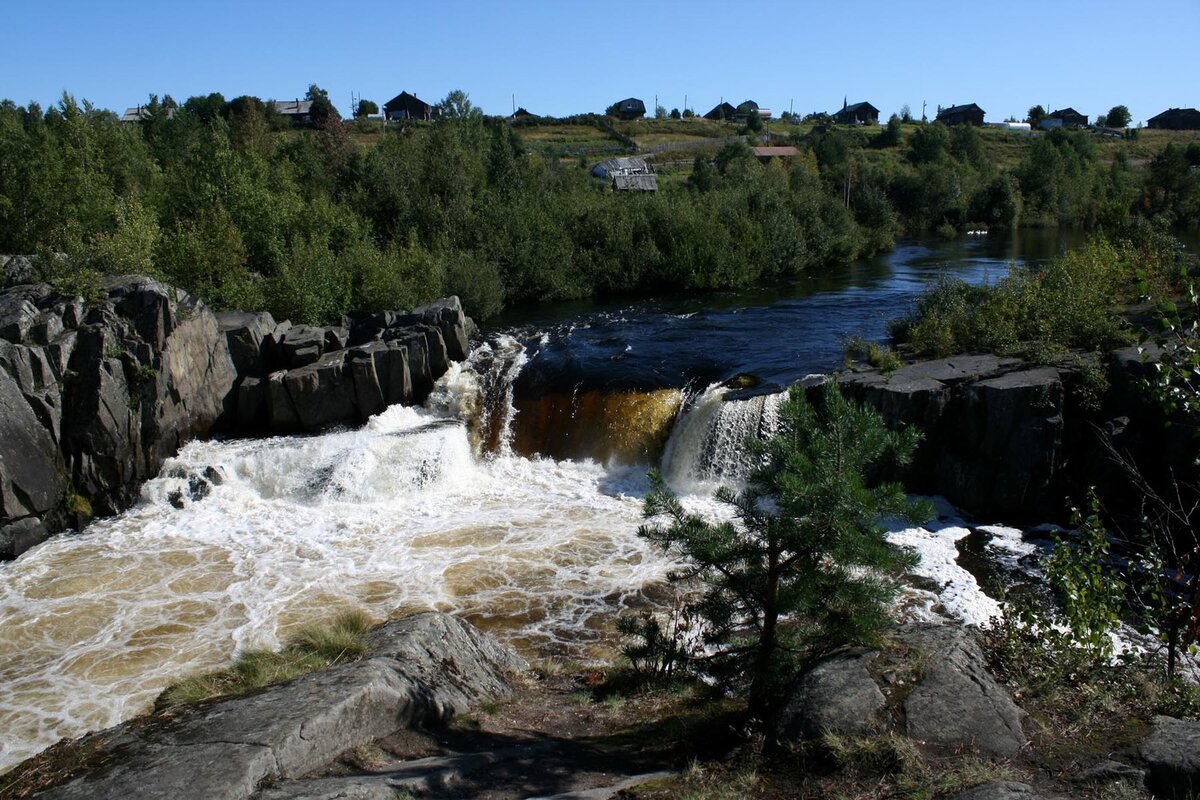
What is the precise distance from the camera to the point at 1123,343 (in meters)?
16.6

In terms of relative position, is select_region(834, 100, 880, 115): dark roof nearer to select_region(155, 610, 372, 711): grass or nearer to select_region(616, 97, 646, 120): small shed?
select_region(616, 97, 646, 120): small shed

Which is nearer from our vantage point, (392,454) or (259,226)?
(392,454)

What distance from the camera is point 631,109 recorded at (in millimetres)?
101812

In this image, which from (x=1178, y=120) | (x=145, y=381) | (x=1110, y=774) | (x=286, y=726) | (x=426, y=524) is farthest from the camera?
(x=1178, y=120)

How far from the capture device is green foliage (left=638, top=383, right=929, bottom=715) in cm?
611

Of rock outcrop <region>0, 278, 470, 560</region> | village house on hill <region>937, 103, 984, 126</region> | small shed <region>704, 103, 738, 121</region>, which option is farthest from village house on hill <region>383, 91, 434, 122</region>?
rock outcrop <region>0, 278, 470, 560</region>

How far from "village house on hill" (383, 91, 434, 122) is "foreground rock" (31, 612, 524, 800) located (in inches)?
3645

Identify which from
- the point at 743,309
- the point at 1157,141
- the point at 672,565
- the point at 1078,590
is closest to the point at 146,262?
the point at 672,565

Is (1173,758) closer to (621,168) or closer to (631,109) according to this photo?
(621,168)

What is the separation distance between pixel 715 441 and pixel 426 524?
6050 mm

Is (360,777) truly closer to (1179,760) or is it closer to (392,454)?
(1179,760)

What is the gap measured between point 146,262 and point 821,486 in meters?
20.5

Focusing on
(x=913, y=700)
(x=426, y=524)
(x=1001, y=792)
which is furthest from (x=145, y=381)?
(x=1001, y=792)

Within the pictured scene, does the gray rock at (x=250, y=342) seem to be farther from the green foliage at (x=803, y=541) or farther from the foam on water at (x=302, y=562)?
the green foliage at (x=803, y=541)
